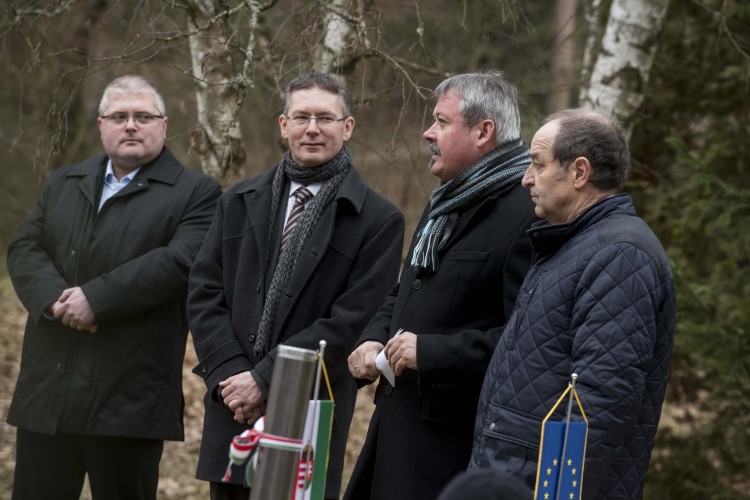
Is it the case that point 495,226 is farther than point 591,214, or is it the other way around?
point 495,226

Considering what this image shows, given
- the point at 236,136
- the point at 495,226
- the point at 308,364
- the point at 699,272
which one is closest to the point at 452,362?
the point at 495,226

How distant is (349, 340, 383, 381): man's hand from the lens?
4.04 meters

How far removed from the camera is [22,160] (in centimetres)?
1204

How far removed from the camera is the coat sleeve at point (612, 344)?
3.17 metres

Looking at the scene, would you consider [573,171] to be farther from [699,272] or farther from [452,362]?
[699,272]

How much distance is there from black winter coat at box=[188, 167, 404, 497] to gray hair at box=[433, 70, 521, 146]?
2.02ft

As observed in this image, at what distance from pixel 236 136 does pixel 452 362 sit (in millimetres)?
3187

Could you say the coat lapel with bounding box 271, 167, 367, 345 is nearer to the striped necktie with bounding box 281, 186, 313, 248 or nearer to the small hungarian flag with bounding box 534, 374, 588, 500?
the striped necktie with bounding box 281, 186, 313, 248

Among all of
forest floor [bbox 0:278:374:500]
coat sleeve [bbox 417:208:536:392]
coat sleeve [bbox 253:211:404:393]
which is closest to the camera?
coat sleeve [bbox 417:208:536:392]

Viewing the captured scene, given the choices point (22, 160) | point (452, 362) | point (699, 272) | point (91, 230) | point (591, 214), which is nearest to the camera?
point (591, 214)

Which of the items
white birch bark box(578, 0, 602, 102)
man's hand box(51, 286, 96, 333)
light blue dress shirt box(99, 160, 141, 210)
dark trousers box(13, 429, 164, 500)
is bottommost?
dark trousers box(13, 429, 164, 500)

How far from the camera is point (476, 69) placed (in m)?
8.10

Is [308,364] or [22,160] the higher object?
[22,160]

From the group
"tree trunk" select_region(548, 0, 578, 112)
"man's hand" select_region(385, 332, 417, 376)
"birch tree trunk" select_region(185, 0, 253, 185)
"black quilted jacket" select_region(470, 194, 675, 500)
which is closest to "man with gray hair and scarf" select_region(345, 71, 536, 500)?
"man's hand" select_region(385, 332, 417, 376)
